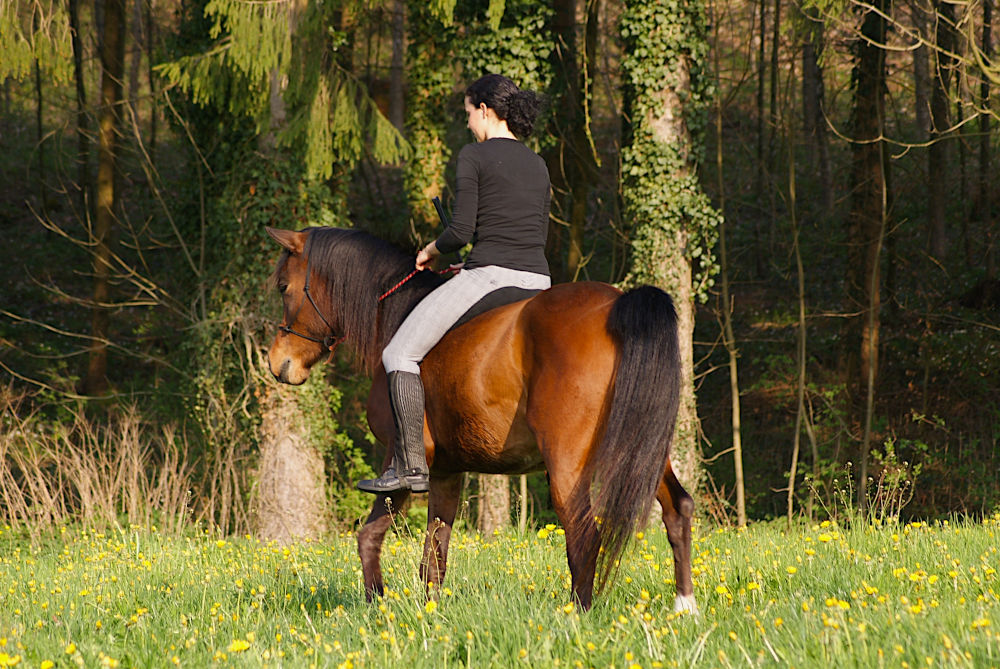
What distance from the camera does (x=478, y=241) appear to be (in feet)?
17.0

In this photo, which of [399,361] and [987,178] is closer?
[399,361]

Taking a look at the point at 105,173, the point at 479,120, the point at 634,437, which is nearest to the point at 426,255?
the point at 479,120

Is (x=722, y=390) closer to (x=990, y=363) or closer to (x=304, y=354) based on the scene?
(x=990, y=363)

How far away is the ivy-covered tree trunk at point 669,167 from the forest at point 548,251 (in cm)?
3

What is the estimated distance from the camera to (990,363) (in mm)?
15336

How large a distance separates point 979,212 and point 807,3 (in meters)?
12.3

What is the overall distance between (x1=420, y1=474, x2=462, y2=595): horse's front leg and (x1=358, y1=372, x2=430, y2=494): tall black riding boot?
37 centimetres

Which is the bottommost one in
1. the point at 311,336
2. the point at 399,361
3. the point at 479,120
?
the point at 399,361

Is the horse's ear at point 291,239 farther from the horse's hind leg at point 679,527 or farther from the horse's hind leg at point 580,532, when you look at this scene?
the horse's hind leg at point 679,527

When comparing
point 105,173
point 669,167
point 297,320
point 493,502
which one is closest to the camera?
point 297,320

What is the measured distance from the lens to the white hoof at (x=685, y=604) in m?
4.26

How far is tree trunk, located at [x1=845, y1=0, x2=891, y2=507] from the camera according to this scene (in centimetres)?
1412

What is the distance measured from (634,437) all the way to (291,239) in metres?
2.54

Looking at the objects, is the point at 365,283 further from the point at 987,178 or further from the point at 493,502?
the point at 987,178
